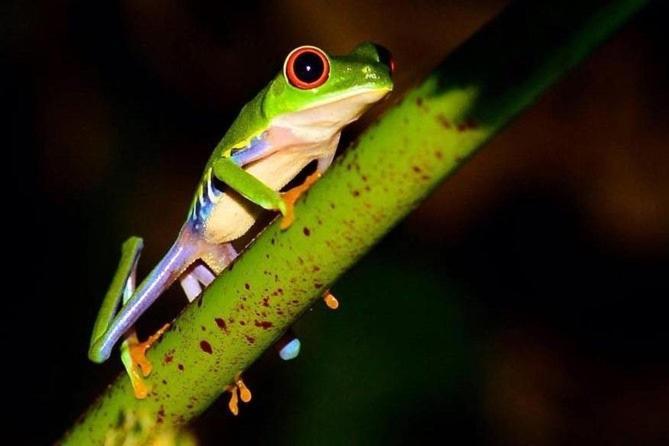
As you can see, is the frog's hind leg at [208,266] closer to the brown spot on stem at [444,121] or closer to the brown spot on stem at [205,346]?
the brown spot on stem at [205,346]

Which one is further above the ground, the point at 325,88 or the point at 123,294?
the point at 123,294

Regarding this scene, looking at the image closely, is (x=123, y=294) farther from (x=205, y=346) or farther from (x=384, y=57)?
(x=205, y=346)

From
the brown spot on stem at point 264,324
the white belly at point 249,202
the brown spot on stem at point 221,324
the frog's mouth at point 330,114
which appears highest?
the white belly at point 249,202

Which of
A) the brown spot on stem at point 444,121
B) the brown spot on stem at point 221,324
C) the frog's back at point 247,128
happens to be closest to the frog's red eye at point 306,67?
the frog's back at point 247,128

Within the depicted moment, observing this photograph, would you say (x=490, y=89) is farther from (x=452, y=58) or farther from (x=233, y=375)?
(x=233, y=375)

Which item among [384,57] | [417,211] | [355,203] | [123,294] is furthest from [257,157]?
[417,211]

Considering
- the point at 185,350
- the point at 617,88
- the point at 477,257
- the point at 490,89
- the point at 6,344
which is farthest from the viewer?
the point at 617,88

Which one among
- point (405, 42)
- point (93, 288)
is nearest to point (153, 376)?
point (93, 288)
